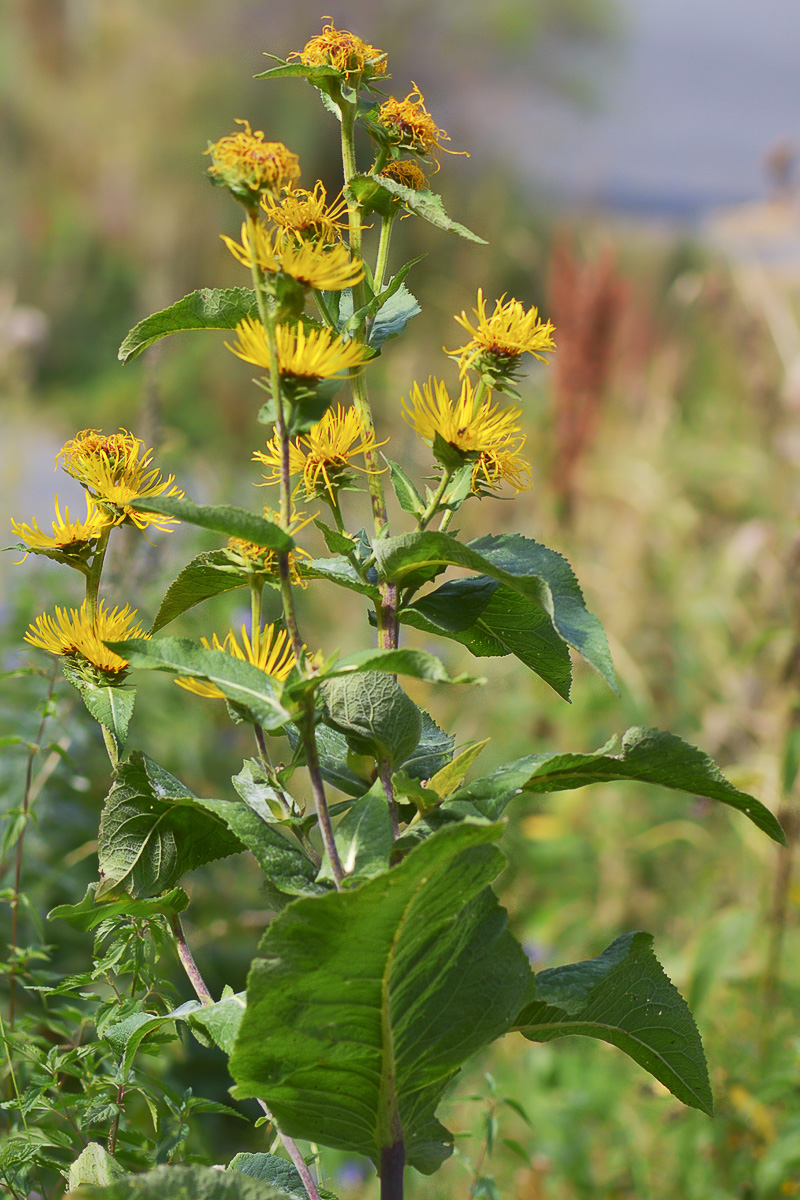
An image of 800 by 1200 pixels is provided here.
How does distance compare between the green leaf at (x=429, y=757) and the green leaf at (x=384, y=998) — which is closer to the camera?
the green leaf at (x=384, y=998)

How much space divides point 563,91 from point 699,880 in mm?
7186

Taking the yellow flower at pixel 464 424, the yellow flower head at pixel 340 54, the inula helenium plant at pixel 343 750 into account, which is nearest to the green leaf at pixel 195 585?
the inula helenium plant at pixel 343 750

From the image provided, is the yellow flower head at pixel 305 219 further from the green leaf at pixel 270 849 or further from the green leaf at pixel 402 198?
the green leaf at pixel 270 849

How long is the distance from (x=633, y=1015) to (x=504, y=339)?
1.01ft

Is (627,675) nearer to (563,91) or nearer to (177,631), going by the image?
(177,631)

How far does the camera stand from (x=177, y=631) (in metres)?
1.85

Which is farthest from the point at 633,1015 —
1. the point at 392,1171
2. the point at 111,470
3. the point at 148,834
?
the point at 111,470

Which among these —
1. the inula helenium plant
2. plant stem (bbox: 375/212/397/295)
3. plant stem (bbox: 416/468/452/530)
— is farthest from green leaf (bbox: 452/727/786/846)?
plant stem (bbox: 375/212/397/295)

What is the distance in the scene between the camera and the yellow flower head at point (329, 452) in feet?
1.40

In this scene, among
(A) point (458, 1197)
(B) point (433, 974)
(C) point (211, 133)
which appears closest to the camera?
(B) point (433, 974)

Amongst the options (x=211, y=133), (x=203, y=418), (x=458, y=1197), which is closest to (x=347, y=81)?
(x=458, y=1197)

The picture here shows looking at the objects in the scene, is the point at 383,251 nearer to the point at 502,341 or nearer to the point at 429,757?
the point at 502,341

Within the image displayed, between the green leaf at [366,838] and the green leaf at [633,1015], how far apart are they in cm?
11

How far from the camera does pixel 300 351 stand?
37 centimetres
